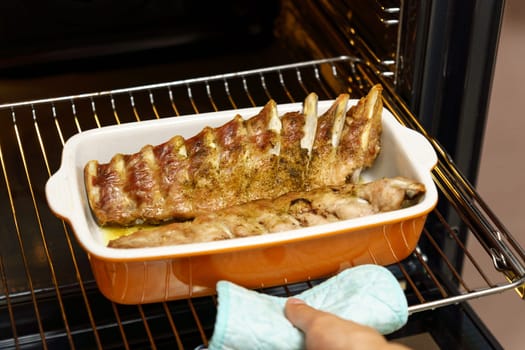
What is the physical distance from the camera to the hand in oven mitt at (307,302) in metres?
0.90

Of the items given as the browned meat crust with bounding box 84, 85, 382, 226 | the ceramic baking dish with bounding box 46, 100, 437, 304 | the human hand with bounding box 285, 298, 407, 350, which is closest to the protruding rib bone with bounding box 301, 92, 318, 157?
the browned meat crust with bounding box 84, 85, 382, 226

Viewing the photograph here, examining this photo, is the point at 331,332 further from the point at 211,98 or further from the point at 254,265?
the point at 211,98

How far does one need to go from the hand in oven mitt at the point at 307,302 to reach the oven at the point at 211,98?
0.15 ft

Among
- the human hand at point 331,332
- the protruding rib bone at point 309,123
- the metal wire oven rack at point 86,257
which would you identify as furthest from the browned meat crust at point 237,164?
the human hand at point 331,332

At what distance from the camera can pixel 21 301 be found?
1.17m

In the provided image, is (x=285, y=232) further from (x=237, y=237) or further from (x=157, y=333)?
(x=157, y=333)

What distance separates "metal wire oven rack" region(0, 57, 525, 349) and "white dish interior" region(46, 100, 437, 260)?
72 mm

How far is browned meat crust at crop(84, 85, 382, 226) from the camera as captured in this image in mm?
1082

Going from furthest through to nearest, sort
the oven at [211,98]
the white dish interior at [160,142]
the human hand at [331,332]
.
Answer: the oven at [211,98] < the white dish interior at [160,142] < the human hand at [331,332]

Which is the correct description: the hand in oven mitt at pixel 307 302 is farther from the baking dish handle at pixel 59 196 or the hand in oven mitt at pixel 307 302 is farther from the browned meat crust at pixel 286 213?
the baking dish handle at pixel 59 196

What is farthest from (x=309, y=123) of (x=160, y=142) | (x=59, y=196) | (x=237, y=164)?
(x=59, y=196)

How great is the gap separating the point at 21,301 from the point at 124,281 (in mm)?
280

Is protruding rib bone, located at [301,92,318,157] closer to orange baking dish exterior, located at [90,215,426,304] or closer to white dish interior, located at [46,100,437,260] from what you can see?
white dish interior, located at [46,100,437,260]

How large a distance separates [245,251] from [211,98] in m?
0.57
